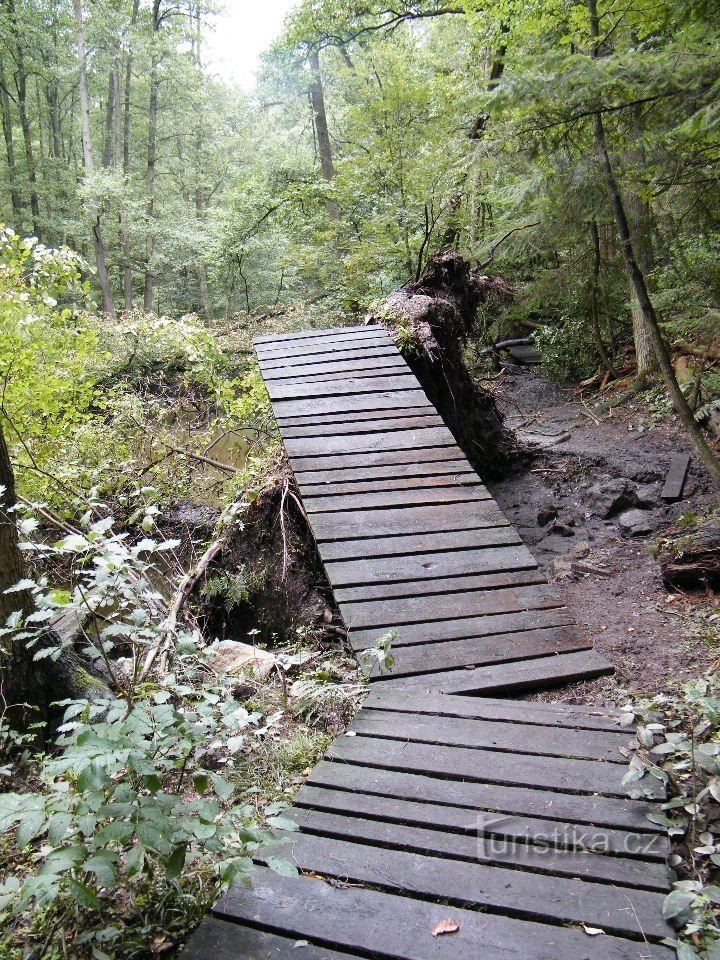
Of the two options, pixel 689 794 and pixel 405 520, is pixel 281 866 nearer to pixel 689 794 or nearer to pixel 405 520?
pixel 689 794

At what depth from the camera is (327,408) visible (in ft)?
18.7

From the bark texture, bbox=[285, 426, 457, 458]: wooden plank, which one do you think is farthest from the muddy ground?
bbox=[285, 426, 457, 458]: wooden plank

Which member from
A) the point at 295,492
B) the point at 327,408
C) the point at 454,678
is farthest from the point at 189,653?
the point at 327,408

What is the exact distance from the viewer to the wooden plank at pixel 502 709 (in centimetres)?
277

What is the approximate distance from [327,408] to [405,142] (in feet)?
32.4

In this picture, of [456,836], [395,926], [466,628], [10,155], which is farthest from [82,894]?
[10,155]

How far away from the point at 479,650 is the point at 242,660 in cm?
158

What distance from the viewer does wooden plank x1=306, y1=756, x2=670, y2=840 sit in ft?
6.94

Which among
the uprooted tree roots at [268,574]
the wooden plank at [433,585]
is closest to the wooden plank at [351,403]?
the uprooted tree roots at [268,574]

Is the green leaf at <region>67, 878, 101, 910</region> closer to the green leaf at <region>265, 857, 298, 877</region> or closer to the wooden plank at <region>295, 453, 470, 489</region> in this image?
the green leaf at <region>265, 857, 298, 877</region>

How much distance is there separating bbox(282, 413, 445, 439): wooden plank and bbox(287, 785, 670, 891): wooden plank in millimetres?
3257

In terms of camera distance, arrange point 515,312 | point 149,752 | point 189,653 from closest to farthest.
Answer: point 149,752 < point 189,653 < point 515,312

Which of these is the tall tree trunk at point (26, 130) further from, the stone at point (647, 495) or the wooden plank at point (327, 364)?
the stone at point (647, 495)

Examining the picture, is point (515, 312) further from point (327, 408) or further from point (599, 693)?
point (599, 693)
